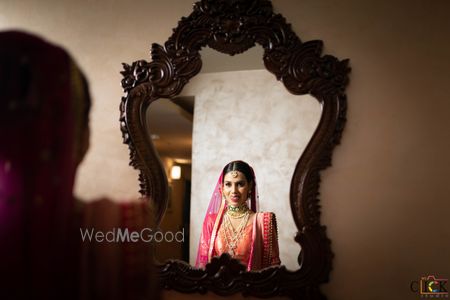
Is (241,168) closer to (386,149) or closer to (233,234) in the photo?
(233,234)

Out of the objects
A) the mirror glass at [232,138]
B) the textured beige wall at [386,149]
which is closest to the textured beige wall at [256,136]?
the mirror glass at [232,138]

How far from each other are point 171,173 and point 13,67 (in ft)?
3.33

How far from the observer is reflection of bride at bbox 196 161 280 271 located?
1323mm

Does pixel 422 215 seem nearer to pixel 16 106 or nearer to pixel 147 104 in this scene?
pixel 147 104

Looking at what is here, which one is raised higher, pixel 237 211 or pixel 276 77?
pixel 276 77

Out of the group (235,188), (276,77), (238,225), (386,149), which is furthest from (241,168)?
(386,149)

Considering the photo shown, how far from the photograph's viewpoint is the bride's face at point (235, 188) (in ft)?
4.41

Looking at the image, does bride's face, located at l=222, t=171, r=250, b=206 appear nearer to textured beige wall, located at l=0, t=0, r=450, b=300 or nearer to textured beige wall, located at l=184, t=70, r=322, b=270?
textured beige wall, located at l=184, t=70, r=322, b=270

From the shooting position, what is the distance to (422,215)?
4.25 ft

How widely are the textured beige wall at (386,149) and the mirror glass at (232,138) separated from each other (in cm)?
17

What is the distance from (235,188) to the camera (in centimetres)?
136

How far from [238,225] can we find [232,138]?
13.0 inches

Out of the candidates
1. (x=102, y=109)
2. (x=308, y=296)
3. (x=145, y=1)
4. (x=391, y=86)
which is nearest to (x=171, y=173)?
(x=102, y=109)

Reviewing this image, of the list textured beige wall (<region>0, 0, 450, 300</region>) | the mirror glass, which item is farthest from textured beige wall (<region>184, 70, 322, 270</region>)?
textured beige wall (<region>0, 0, 450, 300</region>)
